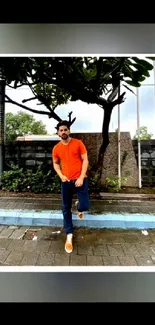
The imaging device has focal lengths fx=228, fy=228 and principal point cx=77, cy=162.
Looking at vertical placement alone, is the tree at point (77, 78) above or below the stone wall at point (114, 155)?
above

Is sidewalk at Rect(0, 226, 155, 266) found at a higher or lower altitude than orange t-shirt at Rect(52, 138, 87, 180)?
lower

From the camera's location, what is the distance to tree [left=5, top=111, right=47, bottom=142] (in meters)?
2.83

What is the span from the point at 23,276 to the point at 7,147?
72.1 inches

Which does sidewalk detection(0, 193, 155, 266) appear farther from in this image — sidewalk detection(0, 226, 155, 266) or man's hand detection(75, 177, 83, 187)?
man's hand detection(75, 177, 83, 187)

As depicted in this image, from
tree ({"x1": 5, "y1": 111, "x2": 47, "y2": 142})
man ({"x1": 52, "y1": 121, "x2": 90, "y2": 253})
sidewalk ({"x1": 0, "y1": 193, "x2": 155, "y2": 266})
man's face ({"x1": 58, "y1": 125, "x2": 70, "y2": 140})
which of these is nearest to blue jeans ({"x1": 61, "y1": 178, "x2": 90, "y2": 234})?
man ({"x1": 52, "y1": 121, "x2": 90, "y2": 253})

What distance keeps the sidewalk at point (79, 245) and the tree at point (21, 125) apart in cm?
97

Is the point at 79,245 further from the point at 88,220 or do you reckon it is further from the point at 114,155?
the point at 114,155

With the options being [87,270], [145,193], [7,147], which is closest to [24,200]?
[7,147]

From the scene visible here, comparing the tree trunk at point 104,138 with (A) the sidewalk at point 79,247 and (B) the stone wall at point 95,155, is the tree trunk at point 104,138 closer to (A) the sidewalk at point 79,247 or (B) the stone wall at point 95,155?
(B) the stone wall at point 95,155

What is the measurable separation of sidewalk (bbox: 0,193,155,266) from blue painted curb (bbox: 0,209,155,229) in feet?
0.12
